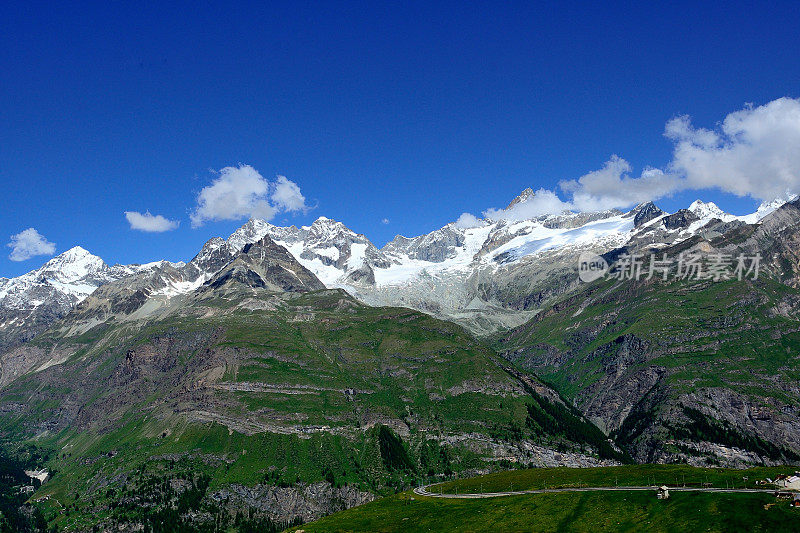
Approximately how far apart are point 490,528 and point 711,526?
222 feet

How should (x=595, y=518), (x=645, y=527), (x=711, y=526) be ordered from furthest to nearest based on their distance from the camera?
1. (x=595, y=518)
2. (x=645, y=527)
3. (x=711, y=526)

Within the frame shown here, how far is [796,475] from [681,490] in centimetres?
3359

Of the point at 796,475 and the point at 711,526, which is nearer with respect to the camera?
the point at 711,526

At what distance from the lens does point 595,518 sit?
7377 inches

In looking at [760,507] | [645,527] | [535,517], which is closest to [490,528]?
[535,517]

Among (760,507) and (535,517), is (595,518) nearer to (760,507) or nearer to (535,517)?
(535,517)

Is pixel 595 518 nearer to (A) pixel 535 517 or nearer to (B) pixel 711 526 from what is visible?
(A) pixel 535 517

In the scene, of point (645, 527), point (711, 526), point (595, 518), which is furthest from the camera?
point (595, 518)

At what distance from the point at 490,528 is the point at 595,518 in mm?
33901

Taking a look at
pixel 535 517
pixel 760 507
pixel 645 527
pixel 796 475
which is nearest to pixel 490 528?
pixel 535 517

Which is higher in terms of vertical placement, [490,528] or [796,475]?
[796,475]

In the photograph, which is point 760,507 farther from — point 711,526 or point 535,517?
point 535,517

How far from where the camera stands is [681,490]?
198125 millimetres

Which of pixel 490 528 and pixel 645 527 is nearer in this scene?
pixel 645 527
